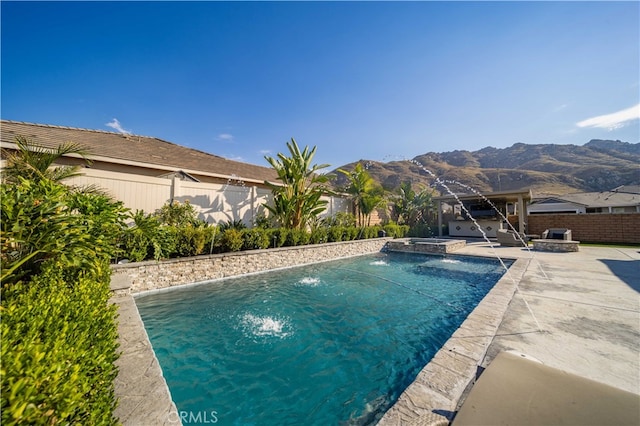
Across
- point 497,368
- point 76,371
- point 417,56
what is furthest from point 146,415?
point 417,56

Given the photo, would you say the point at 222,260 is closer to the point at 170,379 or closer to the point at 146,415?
the point at 170,379

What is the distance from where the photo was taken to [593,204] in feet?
84.5

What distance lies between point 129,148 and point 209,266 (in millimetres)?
8086

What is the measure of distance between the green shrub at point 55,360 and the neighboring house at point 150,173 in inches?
293

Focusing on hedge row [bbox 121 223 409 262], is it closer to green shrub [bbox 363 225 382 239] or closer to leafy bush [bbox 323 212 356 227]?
leafy bush [bbox 323 212 356 227]

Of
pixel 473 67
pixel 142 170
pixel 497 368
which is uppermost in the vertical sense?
pixel 473 67

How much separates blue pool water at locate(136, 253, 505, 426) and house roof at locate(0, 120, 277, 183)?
6785 mm

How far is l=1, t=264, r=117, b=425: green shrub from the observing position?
0.99 metres

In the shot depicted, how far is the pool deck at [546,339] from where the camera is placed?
2314 mm

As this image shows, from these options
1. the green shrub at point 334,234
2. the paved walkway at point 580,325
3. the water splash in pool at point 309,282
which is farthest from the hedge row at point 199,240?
the paved walkway at point 580,325

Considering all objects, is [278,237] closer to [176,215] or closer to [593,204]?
[176,215]

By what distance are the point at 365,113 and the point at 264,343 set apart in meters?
14.8

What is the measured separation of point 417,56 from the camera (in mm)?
10625

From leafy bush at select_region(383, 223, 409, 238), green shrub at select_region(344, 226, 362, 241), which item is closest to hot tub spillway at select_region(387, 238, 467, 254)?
leafy bush at select_region(383, 223, 409, 238)
